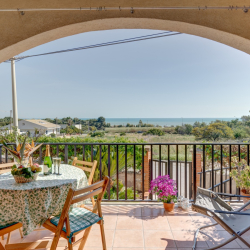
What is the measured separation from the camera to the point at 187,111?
83.6ft

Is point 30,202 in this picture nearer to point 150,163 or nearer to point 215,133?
point 150,163

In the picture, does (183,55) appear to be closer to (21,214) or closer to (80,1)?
(80,1)

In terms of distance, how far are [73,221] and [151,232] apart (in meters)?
1.00

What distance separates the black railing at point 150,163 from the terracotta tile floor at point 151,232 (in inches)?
16.2

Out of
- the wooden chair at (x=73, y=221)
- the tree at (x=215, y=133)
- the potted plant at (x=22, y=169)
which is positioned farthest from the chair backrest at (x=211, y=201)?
the tree at (x=215, y=133)

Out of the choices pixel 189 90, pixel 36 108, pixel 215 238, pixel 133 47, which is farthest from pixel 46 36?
pixel 189 90

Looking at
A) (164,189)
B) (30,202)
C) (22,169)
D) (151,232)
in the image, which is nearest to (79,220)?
(30,202)

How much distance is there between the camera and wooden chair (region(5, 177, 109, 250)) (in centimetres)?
140

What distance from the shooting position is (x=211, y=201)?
2121mm

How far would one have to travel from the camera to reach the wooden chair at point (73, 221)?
54.9 inches

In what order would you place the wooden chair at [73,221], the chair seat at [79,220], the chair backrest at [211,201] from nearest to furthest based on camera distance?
the wooden chair at [73,221] → the chair seat at [79,220] → the chair backrest at [211,201]

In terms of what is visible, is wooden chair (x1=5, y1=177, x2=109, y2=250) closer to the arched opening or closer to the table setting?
the table setting

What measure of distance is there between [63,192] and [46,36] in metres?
1.86

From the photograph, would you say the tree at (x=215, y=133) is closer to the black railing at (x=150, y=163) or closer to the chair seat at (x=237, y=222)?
the black railing at (x=150, y=163)
